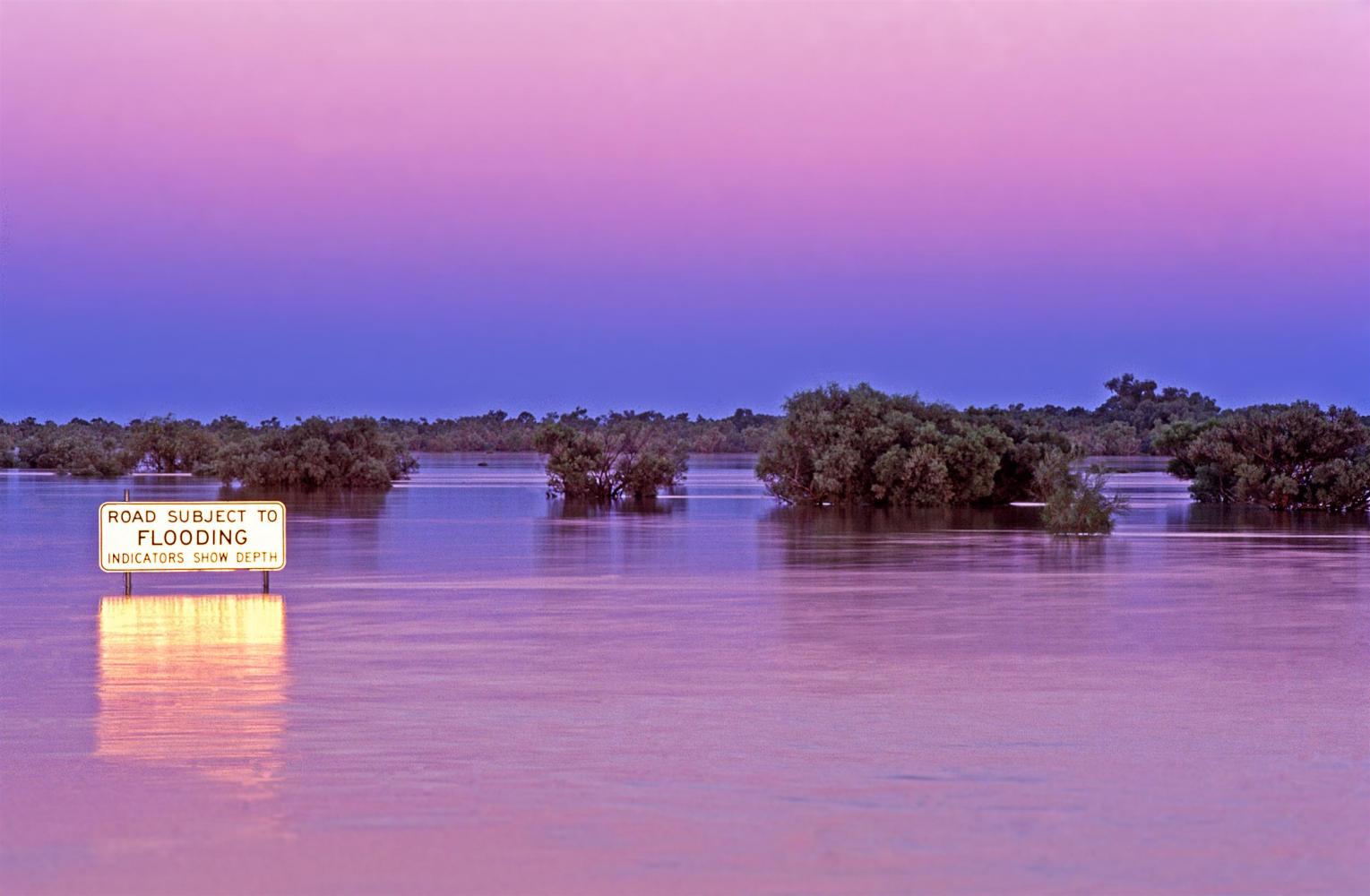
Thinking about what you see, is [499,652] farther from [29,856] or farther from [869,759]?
[29,856]

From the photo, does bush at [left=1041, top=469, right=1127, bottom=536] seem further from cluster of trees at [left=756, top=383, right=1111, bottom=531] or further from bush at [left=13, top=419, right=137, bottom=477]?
bush at [left=13, top=419, right=137, bottom=477]

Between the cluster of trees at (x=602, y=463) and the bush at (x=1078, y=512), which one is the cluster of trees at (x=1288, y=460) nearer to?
the bush at (x=1078, y=512)

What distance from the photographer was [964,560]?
24203 mm

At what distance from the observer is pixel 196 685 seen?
11.7 metres

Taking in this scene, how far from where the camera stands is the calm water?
7.12 meters

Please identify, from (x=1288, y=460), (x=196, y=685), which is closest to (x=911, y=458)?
(x=1288, y=460)

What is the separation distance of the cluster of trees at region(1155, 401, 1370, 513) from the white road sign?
28983 mm

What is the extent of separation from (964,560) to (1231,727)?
13.9 m

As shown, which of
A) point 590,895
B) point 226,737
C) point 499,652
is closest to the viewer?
point 590,895

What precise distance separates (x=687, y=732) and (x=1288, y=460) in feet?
113

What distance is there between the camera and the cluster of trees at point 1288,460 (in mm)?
39438

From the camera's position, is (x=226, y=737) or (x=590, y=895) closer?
(x=590, y=895)

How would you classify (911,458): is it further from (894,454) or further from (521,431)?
(521,431)

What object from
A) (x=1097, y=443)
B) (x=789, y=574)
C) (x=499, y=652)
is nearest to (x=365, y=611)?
(x=499, y=652)
